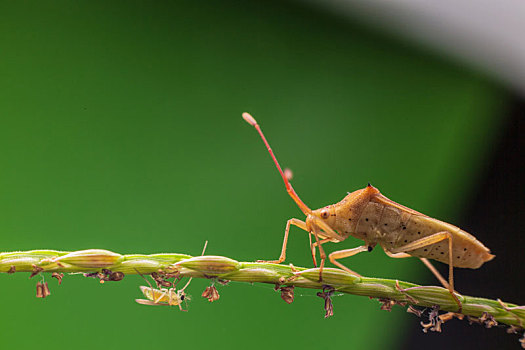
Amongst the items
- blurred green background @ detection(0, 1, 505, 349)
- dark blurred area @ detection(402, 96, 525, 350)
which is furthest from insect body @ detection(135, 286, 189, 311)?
dark blurred area @ detection(402, 96, 525, 350)

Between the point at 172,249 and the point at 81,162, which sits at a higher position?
the point at 81,162

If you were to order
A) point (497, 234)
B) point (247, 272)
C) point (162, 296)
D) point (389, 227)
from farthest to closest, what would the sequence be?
point (497, 234)
point (389, 227)
point (162, 296)
point (247, 272)

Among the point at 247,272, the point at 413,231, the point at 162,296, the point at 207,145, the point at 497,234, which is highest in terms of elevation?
the point at 207,145

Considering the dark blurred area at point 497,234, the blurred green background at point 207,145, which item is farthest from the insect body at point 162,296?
the dark blurred area at point 497,234

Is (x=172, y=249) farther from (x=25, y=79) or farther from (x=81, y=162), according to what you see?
(x=25, y=79)

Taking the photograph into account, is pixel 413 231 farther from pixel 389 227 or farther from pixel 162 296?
pixel 162 296

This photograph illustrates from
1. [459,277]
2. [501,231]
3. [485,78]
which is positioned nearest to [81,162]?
[459,277]

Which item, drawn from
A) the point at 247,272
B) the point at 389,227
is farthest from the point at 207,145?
the point at 247,272
